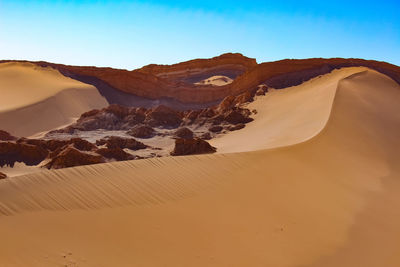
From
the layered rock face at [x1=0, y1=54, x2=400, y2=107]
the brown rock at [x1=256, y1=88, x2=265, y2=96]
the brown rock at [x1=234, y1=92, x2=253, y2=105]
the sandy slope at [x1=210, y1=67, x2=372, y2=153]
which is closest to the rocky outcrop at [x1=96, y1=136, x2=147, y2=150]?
the sandy slope at [x1=210, y1=67, x2=372, y2=153]

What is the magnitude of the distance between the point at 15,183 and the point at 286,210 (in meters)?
3.96

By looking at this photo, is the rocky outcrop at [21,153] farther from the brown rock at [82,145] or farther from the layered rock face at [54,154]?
the brown rock at [82,145]

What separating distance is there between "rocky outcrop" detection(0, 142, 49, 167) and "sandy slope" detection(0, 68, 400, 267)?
11.2ft

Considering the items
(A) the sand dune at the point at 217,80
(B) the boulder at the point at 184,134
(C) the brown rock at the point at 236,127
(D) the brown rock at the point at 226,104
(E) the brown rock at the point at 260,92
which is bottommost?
(B) the boulder at the point at 184,134

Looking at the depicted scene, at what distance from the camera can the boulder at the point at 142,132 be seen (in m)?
14.9

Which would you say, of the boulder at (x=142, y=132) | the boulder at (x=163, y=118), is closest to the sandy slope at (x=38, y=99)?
the boulder at (x=163, y=118)

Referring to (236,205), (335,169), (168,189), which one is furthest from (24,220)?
(335,169)

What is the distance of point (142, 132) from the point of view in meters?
15.0

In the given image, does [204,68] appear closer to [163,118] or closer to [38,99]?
Answer: [38,99]

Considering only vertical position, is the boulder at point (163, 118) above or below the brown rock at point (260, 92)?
below

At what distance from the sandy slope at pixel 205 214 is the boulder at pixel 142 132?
698 centimetres

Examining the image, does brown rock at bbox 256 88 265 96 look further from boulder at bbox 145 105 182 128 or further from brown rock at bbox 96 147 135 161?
brown rock at bbox 96 147 135 161

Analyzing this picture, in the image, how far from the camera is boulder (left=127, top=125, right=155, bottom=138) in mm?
14883

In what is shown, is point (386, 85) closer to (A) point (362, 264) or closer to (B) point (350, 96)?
(B) point (350, 96)
